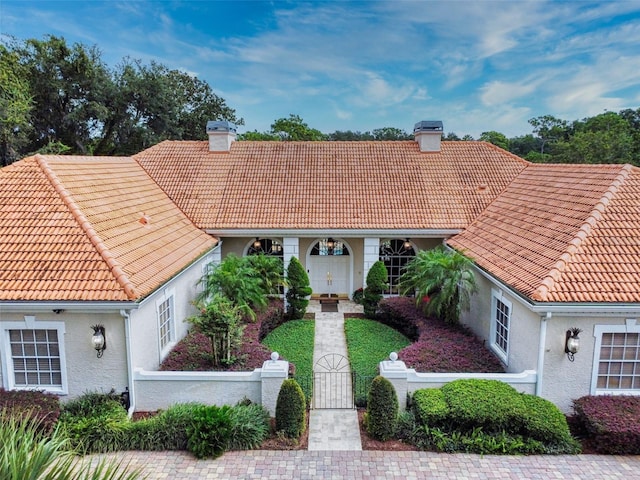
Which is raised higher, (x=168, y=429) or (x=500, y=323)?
(x=500, y=323)

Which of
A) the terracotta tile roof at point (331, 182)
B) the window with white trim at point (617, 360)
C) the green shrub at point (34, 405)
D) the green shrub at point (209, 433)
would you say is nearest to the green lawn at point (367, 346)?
the green shrub at point (209, 433)

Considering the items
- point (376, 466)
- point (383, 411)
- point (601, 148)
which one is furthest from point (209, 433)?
point (601, 148)

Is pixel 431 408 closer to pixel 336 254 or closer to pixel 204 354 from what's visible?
pixel 204 354

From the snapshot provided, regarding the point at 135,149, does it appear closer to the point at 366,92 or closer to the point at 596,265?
the point at 366,92

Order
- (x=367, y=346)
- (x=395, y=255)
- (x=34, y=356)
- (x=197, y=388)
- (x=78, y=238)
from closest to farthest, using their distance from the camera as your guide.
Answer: (x=34, y=356) < (x=197, y=388) < (x=78, y=238) < (x=367, y=346) < (x=395, y=255)

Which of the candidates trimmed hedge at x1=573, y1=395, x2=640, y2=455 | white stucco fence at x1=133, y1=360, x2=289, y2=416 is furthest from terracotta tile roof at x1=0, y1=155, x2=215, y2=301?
trimmed hedge at x1=573, y1=395, x2=640, y2=455

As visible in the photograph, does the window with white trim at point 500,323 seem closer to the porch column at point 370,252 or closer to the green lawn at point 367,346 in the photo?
the green lawn at point 367,346
